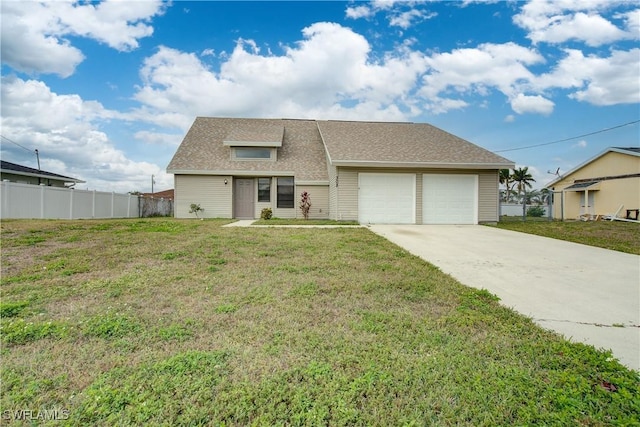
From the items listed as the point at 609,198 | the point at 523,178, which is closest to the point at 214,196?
the point at 609,198

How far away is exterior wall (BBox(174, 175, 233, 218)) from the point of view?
1489 centimetres

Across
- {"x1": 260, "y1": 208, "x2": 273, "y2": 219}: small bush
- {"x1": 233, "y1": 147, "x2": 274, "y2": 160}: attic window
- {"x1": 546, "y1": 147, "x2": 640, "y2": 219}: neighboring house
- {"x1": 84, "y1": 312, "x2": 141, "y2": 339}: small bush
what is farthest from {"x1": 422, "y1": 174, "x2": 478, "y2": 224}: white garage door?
{"x1": 84, "y1": 312, "x2": 141, "y2": 339}: small bush

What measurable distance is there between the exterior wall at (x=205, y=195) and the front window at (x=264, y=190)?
147 cm

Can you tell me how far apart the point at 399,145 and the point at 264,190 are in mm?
7158

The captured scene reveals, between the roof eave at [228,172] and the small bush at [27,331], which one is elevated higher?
the roof eave at [228,172]

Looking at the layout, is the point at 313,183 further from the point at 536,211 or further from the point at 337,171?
the point at 536,211

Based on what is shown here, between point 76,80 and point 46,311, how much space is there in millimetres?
15460

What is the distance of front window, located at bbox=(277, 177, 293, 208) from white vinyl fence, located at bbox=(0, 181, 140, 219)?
9377 mm

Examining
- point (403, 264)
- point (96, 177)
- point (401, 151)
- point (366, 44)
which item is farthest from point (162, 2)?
point (96, 177)

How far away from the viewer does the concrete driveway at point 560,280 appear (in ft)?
9.27

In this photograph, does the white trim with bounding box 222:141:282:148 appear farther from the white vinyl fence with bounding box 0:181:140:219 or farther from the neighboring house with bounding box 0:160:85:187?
the neighboring house with bounding box 0:160:85:187

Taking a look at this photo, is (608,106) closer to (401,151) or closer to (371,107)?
(371,107)

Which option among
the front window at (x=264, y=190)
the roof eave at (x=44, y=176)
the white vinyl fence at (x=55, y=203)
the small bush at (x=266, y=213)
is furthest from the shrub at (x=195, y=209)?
the roof eave at (x=44, y=176)

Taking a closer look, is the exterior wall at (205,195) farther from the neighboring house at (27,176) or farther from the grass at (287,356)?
the grass at (287,356)
